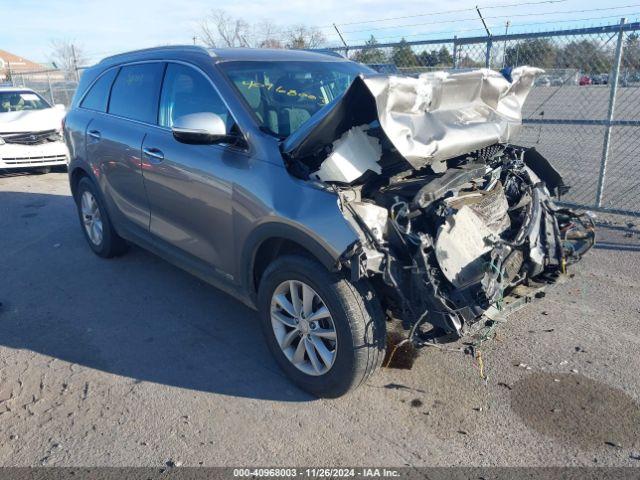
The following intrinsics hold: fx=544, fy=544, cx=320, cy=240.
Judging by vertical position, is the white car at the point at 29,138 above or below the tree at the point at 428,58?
below

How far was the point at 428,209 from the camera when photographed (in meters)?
3.16

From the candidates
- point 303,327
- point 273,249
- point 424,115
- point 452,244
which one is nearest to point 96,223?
point 273,249

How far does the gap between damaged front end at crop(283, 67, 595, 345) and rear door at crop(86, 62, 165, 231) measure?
1.82 m

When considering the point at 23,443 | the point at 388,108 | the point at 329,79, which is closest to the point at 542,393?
the point at 388,108

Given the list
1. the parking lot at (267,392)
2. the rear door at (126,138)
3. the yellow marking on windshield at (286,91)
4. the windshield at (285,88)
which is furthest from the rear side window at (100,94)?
the yellow marking on windshield at (286,91)

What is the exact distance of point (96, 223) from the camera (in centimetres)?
581

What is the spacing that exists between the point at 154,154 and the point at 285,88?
1.16 m

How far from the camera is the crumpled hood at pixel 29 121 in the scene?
10.4 meters

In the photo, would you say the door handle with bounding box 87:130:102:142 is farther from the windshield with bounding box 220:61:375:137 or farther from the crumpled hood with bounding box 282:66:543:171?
the crumpled hood with bounding box 282:66:543:171

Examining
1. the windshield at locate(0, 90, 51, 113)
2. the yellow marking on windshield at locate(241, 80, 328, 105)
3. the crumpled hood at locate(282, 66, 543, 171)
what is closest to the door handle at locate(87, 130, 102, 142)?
the yellow marking on windshield at locate(241, 80, 328, 105)

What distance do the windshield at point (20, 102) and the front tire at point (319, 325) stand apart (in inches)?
402

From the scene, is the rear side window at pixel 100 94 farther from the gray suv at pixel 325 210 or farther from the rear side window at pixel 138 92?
the gray suv at pixel 325 210

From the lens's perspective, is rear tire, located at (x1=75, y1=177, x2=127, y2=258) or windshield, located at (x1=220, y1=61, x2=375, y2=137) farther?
rear tire, located at (x1=75, y1=177, x2=127, y2=258)

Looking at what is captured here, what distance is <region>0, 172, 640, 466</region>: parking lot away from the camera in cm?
292
